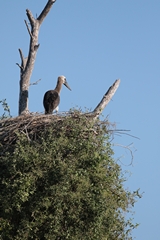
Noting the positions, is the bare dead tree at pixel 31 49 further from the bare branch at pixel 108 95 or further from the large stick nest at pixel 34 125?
the large stick nest at pixel 34 125

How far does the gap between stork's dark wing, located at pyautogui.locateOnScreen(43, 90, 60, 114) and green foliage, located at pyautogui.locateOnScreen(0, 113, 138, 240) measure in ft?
12.2

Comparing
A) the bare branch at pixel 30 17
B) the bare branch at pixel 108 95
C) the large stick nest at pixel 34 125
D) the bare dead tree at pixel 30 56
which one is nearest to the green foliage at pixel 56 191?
the large stick nest at pixel 34 125

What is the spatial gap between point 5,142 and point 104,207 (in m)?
2.91

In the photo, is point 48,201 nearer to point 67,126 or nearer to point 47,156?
point 47,156

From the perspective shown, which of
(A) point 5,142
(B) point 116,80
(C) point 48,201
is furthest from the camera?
(B) point 116,80

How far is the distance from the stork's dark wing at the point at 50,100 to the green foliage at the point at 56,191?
3716 mm

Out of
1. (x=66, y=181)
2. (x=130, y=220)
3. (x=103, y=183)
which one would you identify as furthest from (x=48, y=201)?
(x=130, y=220)

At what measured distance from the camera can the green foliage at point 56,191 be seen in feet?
36.8

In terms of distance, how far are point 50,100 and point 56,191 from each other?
17.3 feet

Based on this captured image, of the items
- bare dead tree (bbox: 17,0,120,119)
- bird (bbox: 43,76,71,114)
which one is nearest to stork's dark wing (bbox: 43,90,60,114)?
bird (bbox: 43,76,71,114)

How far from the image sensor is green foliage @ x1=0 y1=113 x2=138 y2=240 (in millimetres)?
11219

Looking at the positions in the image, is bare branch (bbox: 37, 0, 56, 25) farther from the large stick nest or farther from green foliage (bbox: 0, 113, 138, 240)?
green foliage (bbox: 0, 113, 138, 240)

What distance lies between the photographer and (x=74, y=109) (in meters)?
13.1

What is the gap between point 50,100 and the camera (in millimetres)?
16016
